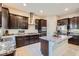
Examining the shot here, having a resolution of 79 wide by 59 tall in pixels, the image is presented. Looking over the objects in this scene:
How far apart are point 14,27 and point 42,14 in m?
1.03

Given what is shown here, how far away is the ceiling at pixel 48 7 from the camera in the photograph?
2047mm

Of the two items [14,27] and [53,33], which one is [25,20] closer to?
[14,27]

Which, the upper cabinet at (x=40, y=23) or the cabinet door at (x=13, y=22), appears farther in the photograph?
the cabinet door at (x=13, y=22)

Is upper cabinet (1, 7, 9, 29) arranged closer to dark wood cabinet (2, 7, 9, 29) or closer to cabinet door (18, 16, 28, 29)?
dark wood cabinet (2, 7, 9, 29)

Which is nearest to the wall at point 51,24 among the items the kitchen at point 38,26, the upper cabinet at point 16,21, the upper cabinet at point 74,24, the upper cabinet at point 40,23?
the kitchen at point 38,26

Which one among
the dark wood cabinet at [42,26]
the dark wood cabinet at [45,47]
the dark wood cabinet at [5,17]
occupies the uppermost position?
the dark wood cabinet at [5,17]

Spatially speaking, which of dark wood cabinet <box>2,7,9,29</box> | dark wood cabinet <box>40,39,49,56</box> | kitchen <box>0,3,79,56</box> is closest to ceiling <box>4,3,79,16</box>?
kitchen <box>0,3,79,56</box>

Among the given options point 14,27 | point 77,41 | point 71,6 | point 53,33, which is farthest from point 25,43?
point 71,6

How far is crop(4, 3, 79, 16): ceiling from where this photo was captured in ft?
6.72

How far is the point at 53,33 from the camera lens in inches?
96.3

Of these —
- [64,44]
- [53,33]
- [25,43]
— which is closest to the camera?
[53,33]

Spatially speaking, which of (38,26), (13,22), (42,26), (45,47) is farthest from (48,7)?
(45,47)

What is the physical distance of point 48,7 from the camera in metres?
2.15

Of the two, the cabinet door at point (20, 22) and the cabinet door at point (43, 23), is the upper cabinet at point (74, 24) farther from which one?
the cabinet door at point (20, 22)
